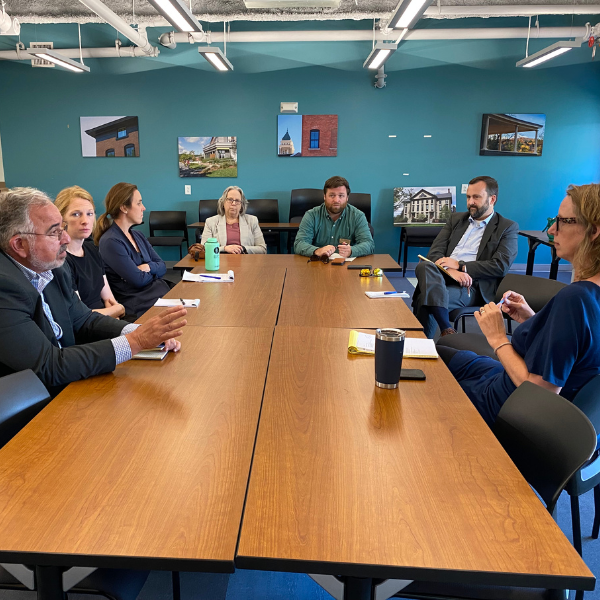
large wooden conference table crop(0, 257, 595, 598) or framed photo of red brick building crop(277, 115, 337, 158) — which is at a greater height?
framed photo of red brick building crop(277, 115, 337, 158)

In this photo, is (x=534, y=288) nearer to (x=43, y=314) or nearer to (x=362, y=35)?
(x=43, y=314)

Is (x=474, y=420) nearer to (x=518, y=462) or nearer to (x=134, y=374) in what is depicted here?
(x=518, y=462)

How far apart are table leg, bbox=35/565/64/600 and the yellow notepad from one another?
1.13m

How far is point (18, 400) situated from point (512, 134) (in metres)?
7.31

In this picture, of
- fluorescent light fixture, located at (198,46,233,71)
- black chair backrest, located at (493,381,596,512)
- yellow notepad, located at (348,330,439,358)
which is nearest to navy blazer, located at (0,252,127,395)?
yellow notepad, located at (348,330,439,358)

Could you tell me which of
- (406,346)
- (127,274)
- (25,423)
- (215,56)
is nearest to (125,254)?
(127,274)

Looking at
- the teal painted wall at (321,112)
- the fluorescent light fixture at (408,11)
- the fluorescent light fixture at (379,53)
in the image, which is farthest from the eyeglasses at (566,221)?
the teal painted wall at (321,112)

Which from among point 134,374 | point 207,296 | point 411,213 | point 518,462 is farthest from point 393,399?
point 411,213

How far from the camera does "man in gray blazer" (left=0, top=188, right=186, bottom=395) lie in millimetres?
1579

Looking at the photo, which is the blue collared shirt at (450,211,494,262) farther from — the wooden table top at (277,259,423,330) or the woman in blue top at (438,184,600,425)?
the woman in blue top at (438,184,600,425)

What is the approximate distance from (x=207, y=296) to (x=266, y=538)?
6.36ft

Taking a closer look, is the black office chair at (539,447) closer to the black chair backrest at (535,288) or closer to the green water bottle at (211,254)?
the black chair backrest at (535,288)

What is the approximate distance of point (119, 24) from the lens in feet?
18.1

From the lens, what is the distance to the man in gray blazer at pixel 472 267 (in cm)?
362
